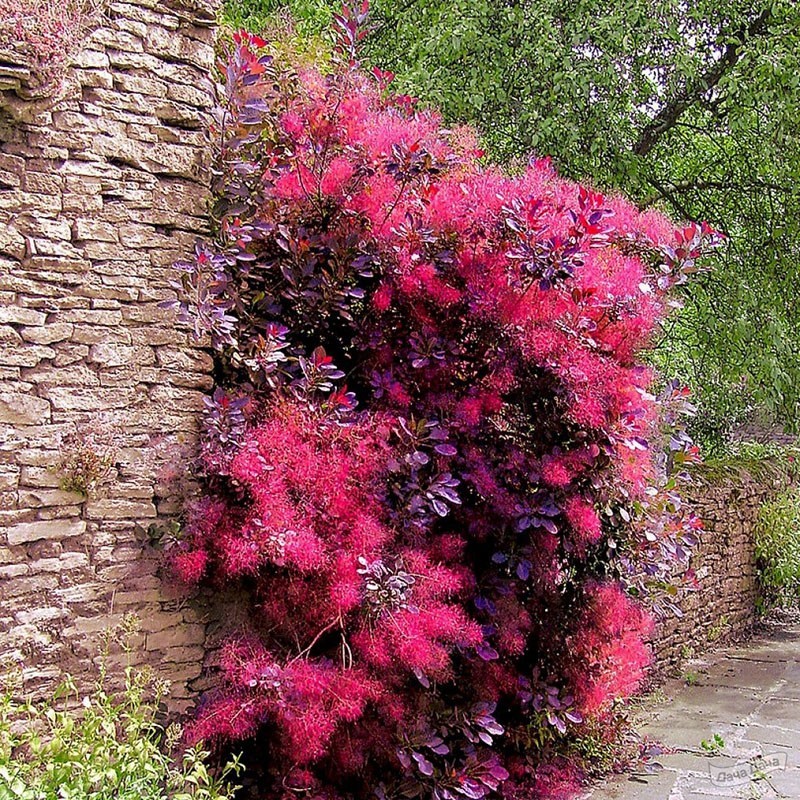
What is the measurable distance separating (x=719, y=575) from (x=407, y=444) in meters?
4.77

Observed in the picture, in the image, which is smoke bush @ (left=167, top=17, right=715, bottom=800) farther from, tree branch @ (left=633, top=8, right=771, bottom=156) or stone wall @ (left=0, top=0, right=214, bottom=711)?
tree branch @ (left=633, top=8, right=771, bottom=156)

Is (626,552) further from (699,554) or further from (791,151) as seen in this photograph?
(791,151)

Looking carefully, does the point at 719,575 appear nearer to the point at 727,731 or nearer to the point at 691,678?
the point at 691,678

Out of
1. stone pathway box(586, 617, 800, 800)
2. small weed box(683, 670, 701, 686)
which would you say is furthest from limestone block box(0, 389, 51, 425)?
small weed box(683, 670, 701, 686)

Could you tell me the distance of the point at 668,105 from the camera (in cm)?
845

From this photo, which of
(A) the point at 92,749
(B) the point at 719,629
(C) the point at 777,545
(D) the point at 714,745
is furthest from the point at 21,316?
(C) the point at 777,545

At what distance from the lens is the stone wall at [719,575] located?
7340mm

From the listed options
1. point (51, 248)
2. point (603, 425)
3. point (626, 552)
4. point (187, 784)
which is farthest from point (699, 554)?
point (51, 248)

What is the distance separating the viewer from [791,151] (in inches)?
305

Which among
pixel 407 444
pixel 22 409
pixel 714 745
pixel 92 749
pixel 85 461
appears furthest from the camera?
pixel 714 745

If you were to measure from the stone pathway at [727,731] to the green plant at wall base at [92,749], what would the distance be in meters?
2.20

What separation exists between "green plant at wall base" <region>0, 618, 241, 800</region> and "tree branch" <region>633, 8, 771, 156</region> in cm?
624

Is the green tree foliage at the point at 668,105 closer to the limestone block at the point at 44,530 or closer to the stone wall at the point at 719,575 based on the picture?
the stone wall at the point at 719,575

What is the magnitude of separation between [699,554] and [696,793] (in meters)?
3.05
